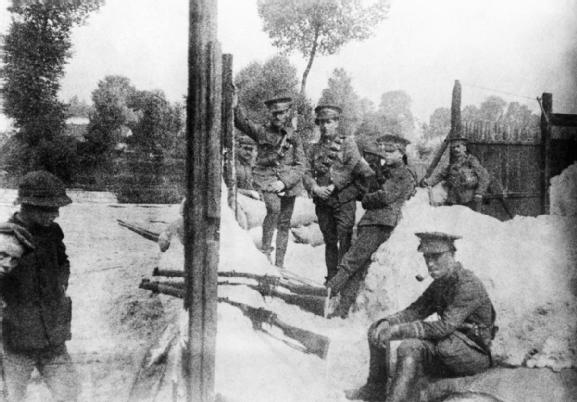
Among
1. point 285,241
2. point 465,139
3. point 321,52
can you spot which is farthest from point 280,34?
point 285,241

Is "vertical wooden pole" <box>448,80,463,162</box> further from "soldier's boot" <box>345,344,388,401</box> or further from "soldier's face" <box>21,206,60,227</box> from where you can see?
"soldier's face" <box>21,206,60,227</box>

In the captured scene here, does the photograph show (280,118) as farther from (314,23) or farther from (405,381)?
(314,23)

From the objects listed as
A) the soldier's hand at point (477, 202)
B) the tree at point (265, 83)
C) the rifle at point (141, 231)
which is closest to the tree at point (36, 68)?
the rifle at point (141, 231)

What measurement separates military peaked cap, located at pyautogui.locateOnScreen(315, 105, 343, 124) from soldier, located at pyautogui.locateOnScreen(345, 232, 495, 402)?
81.5 inches

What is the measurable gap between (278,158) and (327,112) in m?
0.72

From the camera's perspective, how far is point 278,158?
4.75 metres

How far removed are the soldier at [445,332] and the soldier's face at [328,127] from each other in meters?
2.06

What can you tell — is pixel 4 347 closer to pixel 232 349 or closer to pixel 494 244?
pixel 232 349

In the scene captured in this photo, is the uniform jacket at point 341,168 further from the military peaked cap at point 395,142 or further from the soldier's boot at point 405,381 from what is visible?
the soldier's boot at point 405,381

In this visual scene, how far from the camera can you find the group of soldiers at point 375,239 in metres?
2.59

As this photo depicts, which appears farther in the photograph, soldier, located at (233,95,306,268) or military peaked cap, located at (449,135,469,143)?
military peaked cap, located at (449,135,469,143)

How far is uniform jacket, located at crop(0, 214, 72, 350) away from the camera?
2.38 m

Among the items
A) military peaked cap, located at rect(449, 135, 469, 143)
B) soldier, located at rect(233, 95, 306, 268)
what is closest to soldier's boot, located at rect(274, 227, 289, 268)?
soldier, located at rect(233, 95, 306, 268)

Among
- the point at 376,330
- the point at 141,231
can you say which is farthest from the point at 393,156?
the point at 141,231
